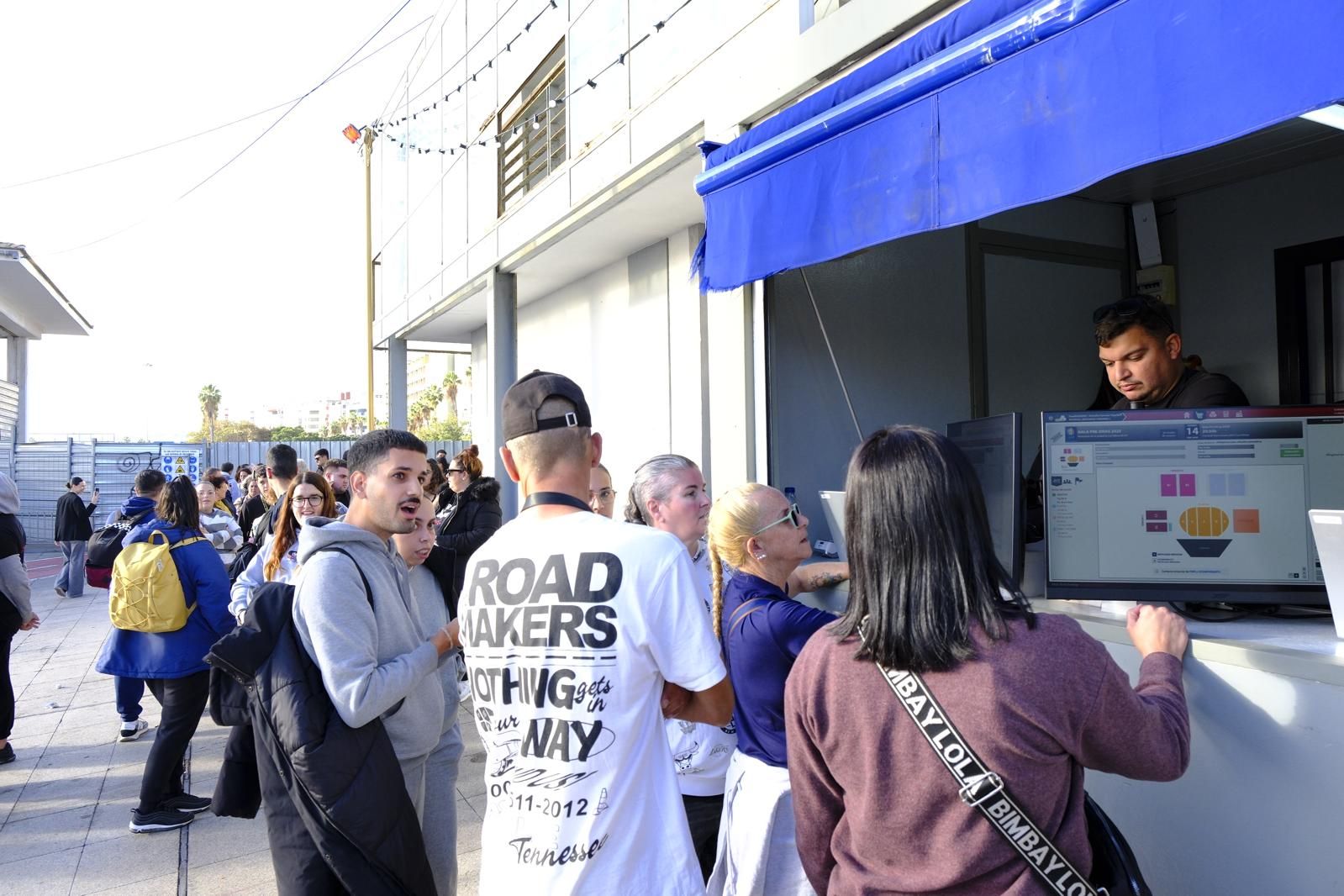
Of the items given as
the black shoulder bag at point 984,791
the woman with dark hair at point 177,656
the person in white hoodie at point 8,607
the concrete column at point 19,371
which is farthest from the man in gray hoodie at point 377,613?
the concrete column at point 19,371

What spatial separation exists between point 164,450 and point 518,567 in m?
21.2

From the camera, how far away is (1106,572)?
2.40 m

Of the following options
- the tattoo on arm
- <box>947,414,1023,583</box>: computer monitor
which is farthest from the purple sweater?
the tattoo on arm

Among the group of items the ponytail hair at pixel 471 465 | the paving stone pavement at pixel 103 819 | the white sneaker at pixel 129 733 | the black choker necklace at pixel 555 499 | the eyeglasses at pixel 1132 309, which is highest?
the eyeglasses at pixel 1132 309

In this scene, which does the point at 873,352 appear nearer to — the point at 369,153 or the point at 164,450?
the point at 369,153

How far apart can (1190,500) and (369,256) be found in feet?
48.4

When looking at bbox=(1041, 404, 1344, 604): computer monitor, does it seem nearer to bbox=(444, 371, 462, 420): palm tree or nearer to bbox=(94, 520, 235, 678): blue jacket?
bbox=(94, 520, 235, 678): blue jacket

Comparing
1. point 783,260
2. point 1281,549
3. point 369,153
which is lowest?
point 1281,549

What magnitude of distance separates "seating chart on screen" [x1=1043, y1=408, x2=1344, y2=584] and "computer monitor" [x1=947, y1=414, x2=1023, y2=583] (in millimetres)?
201

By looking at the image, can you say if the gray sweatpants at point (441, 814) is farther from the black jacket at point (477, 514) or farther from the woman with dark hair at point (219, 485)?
the woman with dark hair at point (219, 485)

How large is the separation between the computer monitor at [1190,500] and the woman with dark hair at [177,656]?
435 cm

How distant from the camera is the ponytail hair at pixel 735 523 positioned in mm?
2508

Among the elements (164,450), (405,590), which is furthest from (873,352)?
(164,450)

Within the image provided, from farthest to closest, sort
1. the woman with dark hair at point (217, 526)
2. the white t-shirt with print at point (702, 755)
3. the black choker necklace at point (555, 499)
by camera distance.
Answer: the woman with dark hair at point (217, 526), the white t-shirt with print at point (702, 755), the black choker necklace at point (555, 499)
